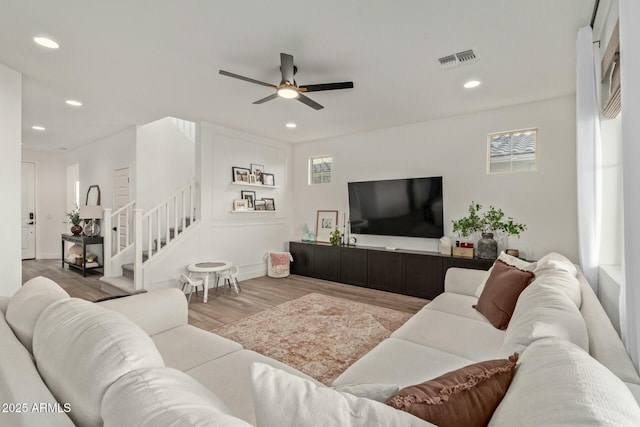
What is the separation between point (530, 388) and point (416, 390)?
0.26m

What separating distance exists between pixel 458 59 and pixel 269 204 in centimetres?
399

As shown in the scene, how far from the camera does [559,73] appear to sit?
118 inches

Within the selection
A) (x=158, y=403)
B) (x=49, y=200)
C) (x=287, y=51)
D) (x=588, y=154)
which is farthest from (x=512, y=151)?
(x=49, y=200)

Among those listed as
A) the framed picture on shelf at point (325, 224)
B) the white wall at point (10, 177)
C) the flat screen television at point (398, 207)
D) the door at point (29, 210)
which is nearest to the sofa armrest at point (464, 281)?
the flat screen television at point (398, 207)

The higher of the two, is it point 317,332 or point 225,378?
point 225,378

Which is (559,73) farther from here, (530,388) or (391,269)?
(530,388)

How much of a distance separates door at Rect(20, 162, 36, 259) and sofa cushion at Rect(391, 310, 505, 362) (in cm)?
884

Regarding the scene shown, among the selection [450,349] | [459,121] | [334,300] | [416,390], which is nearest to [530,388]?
[416,390]

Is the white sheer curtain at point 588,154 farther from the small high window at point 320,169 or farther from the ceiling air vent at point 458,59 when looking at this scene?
the small high window at point 320,169

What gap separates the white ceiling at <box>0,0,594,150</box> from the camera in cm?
208

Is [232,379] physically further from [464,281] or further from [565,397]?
[464,281]

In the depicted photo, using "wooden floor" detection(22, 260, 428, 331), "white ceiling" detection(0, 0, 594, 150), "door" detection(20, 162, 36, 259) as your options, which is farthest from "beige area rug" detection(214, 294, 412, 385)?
"door" detection(20, 162, 36, 259)

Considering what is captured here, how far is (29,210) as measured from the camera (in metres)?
6.98

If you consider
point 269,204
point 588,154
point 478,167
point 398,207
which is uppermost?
point 478,167
